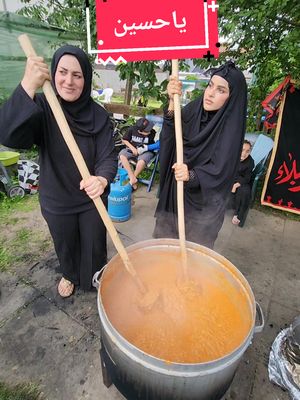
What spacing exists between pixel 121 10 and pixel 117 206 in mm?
2591

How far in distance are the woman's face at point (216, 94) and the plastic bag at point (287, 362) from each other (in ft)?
5.99

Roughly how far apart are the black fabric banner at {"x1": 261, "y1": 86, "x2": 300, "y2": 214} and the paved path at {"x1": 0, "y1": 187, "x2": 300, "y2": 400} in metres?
0.93

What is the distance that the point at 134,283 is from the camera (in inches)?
A: 72.7

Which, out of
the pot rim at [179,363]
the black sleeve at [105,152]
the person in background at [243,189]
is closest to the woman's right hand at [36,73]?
the black sleeve at [105,152]

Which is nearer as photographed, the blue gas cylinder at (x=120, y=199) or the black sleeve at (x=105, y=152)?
the black sleeve at (x=105, y=152)

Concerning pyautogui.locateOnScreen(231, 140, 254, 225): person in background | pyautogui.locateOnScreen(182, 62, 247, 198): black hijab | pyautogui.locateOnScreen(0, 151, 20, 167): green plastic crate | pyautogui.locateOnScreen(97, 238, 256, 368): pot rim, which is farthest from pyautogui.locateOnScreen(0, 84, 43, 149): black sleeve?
pyautogui.locateOnScreen(231, 140, 254, 225): person in background

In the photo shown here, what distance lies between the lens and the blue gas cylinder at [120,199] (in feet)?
12.4

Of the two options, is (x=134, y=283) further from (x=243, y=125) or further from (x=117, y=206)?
(x=117, y=206)

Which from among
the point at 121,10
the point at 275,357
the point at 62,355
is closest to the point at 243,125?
the point at 121,10

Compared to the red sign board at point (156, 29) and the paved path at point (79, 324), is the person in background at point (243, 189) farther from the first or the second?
the red sign board at point (156, 29)

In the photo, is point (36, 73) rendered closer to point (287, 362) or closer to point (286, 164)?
point (287, 362)

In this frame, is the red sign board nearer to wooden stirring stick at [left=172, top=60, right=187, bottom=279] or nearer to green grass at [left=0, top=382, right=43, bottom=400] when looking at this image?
wooden stirring stick at [left=172, top=60, right=187, bottom=279]

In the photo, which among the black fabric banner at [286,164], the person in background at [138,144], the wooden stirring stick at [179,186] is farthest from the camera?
the person in background at [138,144]

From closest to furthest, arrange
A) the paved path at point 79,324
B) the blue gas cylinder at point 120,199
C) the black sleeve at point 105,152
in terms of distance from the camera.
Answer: the paved path at point 79,324 → the black sleeve at point 105,152 → the blue gas cylinder at point 120,199
